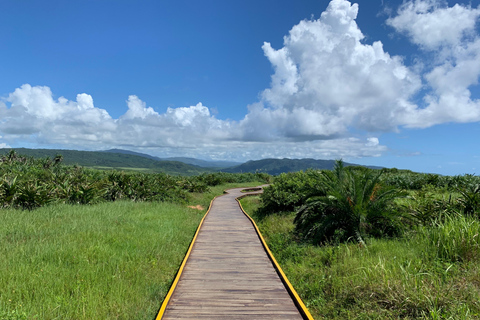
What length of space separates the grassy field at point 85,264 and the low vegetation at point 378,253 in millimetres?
3319

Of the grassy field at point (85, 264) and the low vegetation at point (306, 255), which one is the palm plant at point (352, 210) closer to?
the low vegetation at point (306, 255)

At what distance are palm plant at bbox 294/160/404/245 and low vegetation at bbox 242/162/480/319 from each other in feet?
0.10

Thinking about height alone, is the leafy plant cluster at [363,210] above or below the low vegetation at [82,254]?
above

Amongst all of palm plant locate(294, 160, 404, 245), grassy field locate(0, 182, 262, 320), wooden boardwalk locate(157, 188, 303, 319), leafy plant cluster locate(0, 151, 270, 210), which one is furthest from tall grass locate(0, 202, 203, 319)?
palm plant locate(294, 160, 404, 245)

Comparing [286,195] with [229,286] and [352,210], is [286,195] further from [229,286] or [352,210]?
[229,286]

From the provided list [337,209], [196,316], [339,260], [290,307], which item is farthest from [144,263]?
[337,209]

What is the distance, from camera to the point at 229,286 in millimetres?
5320

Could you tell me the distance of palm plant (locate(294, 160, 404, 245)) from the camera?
794cm

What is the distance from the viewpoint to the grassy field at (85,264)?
4402 millimetres

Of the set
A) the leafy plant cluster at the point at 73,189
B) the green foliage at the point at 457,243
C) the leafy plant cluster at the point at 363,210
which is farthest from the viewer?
the leafy plant cluster at the point at 73,189

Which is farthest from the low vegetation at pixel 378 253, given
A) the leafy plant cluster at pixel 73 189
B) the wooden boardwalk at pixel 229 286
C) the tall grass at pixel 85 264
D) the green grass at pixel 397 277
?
the leafy plant cluster at pixel 73 189

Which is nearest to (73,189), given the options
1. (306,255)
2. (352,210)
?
(306,255)

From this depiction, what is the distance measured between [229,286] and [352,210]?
4704 millimetres

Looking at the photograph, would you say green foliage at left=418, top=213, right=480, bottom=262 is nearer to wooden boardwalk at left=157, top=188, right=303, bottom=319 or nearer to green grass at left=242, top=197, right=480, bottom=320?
green grass at left=242, top=197, right=480, bottom=320
